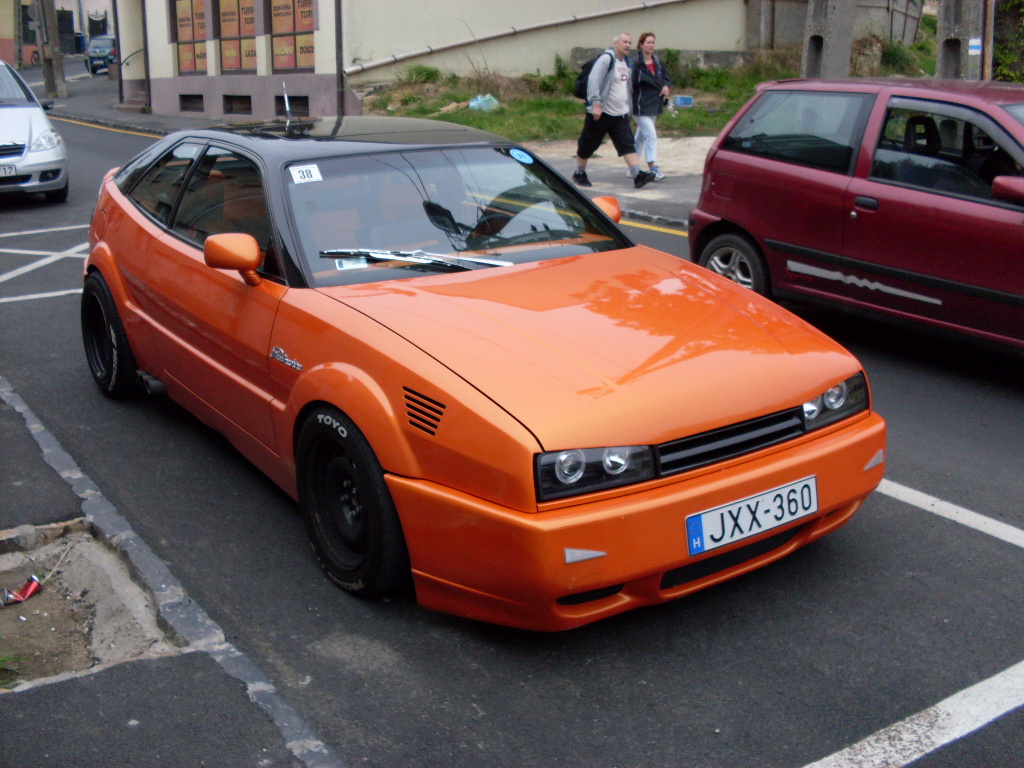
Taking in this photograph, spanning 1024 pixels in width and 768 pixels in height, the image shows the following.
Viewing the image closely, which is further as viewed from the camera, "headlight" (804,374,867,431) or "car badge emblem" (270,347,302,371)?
"car badge emblem" (270,347,302,371)

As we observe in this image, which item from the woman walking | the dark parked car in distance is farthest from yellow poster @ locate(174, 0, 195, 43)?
the woman walking

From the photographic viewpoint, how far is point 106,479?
15.0 ft

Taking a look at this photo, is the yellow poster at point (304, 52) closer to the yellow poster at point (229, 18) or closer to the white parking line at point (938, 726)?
the yellow poster at point (229, 18)

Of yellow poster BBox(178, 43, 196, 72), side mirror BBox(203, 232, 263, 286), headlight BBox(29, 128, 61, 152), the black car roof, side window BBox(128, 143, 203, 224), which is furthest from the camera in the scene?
yellow poster BBox(178, 43, 196, 72)

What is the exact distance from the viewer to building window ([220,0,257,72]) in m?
27.2

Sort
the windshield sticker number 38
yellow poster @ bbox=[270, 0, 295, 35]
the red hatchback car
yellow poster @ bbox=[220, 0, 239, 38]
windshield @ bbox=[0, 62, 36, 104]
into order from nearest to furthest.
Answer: the windshield sticker number 38, the red hatchback car, windshield @ bbox=[0, 62, 36, 104], yellow poster @ bbox=[270, 0, 295, 35], yellow poster @ bbox=[220, 0, 239, 38]

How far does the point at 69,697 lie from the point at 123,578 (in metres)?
0.79

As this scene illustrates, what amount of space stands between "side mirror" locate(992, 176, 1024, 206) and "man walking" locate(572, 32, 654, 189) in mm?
7502

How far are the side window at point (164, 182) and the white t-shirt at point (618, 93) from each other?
821 centimetres

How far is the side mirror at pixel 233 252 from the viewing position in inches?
151

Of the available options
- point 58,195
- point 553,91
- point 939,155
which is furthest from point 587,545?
point 553,91

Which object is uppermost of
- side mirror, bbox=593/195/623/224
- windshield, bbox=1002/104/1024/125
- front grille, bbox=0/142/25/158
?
windshield, bbox=1002/104/1024/125

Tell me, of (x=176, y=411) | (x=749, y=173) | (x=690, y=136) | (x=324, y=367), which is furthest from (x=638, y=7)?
(x=324, y=367)

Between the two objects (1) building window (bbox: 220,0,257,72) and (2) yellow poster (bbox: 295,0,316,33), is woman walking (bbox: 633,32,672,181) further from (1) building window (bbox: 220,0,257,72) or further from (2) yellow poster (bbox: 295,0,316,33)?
(1) building window (bbox: 220,0,257,72)
